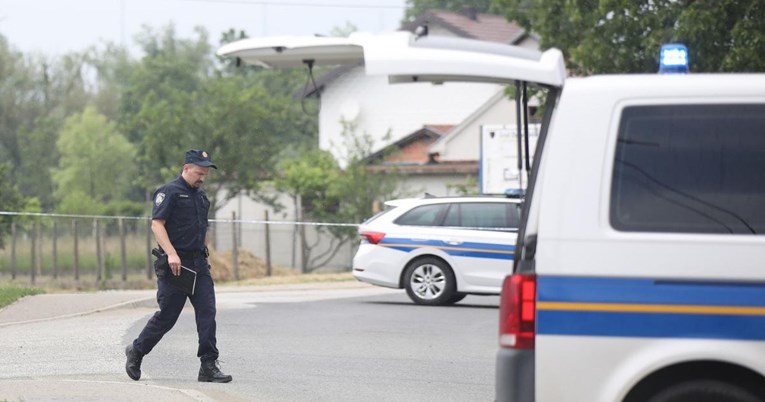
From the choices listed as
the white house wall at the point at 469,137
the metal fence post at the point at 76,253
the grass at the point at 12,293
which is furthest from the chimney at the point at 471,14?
the grass at the point at 12,293

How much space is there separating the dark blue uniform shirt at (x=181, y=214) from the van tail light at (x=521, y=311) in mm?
4847

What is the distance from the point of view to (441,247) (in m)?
20.8

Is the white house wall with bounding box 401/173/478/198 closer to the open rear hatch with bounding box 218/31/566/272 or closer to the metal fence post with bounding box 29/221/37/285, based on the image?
the metal fence post with bounding box 29/221/37/285

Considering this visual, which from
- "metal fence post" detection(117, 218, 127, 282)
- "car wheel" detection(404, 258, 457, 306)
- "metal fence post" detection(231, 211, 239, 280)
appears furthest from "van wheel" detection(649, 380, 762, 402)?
"metal fence post" detection(117, 218, 127, 282)

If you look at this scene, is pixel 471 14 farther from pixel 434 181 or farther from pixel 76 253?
pixel 76 253

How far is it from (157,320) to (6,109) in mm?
68881

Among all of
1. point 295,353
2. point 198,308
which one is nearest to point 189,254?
point 198,308

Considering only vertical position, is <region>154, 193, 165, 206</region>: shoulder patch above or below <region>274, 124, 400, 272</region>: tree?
above

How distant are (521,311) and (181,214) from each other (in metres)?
4.96

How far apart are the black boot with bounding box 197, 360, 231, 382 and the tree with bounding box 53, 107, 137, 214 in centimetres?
5554

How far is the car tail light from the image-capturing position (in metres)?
21.2

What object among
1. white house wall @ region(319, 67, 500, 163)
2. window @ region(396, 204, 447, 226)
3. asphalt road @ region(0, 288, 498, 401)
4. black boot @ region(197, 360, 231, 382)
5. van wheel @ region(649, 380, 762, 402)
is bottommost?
asphalt road @ region(0, 288, 498, 401)

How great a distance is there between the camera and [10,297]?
19.3 metres

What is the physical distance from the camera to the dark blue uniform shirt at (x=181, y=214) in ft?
36.7
